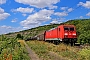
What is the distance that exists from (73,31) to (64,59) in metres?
16.7

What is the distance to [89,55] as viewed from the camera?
14352mm

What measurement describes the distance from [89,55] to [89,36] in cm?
2568

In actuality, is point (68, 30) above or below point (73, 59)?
above

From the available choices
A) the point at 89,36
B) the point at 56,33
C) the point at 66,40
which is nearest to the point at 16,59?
the point at 66,40

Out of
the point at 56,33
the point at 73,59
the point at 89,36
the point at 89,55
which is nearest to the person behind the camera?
the point at 89,55

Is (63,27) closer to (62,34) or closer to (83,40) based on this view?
(62,34)

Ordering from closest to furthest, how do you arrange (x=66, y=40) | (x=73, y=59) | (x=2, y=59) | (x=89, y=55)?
(x=2, y=59), (x=89, y=55), (x=73, y=59), (x=66, y=40)

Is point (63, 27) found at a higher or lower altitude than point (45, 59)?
higher

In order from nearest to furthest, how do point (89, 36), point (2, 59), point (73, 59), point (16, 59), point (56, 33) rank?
point (2, 59) < point (16, 59) < point (73, 59) < point (56, 33) < point (89, 36)

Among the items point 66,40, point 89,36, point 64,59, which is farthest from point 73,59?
point 89,36

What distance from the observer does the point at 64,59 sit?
651 inches

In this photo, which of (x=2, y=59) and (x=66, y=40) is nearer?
(x=2, y=59)

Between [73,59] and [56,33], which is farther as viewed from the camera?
[56,33]

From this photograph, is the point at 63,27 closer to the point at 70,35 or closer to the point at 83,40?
the point at 70,35
